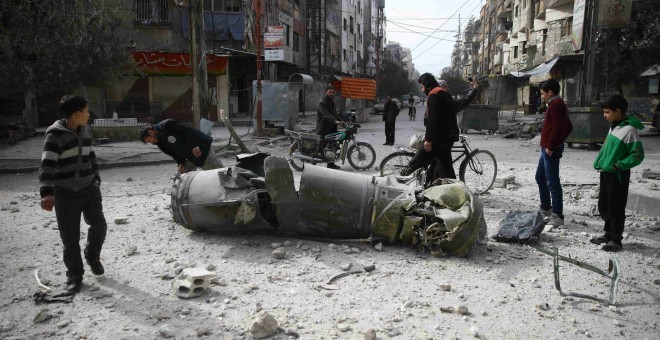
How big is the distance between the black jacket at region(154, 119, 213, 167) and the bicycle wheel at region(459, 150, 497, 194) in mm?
3759

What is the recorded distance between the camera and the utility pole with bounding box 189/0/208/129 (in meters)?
11.3

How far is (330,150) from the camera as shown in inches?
375

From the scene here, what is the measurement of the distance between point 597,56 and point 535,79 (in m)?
13.0

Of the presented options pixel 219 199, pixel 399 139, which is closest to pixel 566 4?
pixel 399 139

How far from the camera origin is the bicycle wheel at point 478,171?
725 cm

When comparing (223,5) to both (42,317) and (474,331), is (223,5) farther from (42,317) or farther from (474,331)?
(474,331)

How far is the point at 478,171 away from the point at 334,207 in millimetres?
3580

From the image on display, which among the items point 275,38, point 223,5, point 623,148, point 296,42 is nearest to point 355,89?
point 296,42

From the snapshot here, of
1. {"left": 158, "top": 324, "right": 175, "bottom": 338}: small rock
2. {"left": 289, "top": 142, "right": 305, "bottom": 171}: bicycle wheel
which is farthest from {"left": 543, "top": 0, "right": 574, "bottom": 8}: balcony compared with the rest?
{"left": 158, "top": 324, "right": 175, "bottom": 338}: small rock

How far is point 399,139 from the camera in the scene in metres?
16.9

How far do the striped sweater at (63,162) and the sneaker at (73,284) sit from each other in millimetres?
667

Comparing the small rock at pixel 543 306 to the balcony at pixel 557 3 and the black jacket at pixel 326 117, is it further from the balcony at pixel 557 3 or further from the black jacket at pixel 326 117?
the balcony at pixel 557 3

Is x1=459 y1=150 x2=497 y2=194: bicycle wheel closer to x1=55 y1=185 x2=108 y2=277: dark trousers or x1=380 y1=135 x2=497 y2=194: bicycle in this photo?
x1=380 y1=135 x2=497 y2=194: bicycle

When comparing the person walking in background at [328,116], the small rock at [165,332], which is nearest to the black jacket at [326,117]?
the person walking in background at [328,116]
